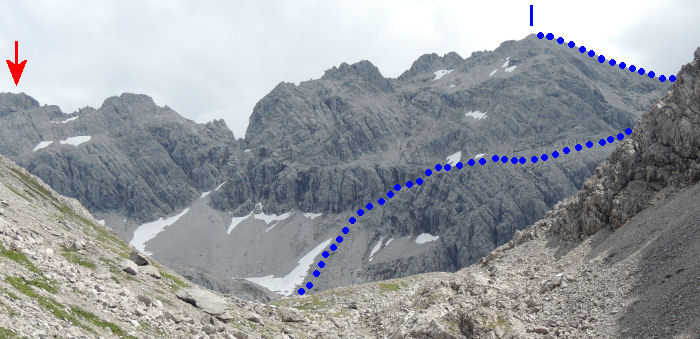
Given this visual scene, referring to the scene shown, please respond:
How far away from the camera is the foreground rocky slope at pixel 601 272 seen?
117ft

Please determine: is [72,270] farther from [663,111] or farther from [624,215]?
[663,111]

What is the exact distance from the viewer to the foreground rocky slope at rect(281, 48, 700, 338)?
35562 mm

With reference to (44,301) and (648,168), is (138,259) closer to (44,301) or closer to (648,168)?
(44,301)

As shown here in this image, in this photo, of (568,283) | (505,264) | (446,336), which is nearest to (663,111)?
(505,264)

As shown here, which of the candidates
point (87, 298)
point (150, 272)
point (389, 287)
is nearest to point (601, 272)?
point (150, 272)

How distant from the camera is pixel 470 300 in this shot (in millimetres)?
47688

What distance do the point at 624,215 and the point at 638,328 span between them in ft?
85.2

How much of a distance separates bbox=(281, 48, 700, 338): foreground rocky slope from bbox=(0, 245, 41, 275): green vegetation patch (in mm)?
26277

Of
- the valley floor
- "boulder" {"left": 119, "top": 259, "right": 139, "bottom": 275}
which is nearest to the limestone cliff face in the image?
the valley floor

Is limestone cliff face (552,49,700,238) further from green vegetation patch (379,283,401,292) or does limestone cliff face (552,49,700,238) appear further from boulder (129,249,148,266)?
boulder (129,249,148,266)

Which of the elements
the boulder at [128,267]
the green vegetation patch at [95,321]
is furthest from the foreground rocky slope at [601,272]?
the green vegetation patch at [95,321]

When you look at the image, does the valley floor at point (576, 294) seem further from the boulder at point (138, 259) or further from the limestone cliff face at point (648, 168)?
the boulder at point (138, 259)

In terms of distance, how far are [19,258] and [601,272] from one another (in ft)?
134

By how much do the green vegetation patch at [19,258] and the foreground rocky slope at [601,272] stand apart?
26277 millimetres
